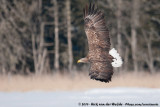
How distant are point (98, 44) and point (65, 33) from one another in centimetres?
1436

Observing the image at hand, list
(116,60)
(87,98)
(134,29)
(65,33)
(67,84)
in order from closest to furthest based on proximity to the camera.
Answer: (116,60) < (87,98) < (67,84) < (134,29) < (65,33)

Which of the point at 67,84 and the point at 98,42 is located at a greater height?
the point at 98,42

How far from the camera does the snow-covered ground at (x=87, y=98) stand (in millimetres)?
11297

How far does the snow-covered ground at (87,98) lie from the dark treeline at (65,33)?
6.48 metres

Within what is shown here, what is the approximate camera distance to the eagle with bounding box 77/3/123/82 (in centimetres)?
830

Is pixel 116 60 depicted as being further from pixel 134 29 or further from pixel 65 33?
pixel 65 33

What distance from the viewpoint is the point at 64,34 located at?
74.6 feet

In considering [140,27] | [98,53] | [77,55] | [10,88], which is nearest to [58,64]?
[77,55]

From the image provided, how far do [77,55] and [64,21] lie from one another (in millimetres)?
1808

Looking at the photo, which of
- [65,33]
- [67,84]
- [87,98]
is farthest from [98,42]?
[65,33]

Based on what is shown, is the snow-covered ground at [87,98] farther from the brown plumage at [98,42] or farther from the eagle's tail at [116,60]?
the brown plumage at [98,42]

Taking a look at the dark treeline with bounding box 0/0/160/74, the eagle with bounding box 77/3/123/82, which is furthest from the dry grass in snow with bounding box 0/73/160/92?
the eagle with bounding box 77/3/123/82

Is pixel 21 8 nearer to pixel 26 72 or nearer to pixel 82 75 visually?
pixel 26 72

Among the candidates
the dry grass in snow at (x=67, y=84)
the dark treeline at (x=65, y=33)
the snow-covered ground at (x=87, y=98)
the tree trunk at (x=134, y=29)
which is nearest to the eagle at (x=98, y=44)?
the snow-covered ground at (x=87, y=98)
